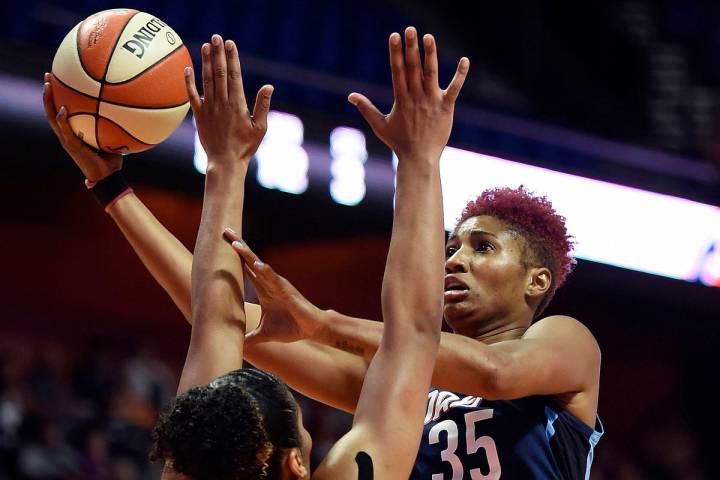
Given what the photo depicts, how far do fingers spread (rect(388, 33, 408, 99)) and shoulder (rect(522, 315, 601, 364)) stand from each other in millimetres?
950

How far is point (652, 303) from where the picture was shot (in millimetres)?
10531

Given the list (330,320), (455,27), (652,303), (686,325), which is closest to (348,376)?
(330,320)

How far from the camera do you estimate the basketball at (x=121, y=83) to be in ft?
9.46

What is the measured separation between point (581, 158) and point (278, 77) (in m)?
2.77

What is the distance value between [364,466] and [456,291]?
1.27 meters

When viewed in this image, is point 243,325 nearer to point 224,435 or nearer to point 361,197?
point 224,435

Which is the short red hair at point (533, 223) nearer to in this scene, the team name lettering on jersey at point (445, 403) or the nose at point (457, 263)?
the nose at point (457, 263)

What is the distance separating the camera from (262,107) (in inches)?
98.3

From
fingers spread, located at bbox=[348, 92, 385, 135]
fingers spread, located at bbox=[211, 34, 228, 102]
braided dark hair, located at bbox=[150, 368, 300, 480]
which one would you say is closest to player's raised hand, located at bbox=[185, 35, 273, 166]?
fingers spread, located at bbox=[211, 34, 228, 102]

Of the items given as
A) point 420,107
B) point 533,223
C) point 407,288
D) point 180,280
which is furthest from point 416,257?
point 533,223

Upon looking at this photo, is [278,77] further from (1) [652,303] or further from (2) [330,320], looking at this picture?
(2) [330,320]

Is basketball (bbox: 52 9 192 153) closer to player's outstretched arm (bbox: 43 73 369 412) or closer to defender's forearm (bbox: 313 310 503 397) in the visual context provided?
player's outstretched arm (bbox: 43 73 369 412)

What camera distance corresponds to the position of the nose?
125 inches

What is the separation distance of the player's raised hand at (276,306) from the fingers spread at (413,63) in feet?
1.84
